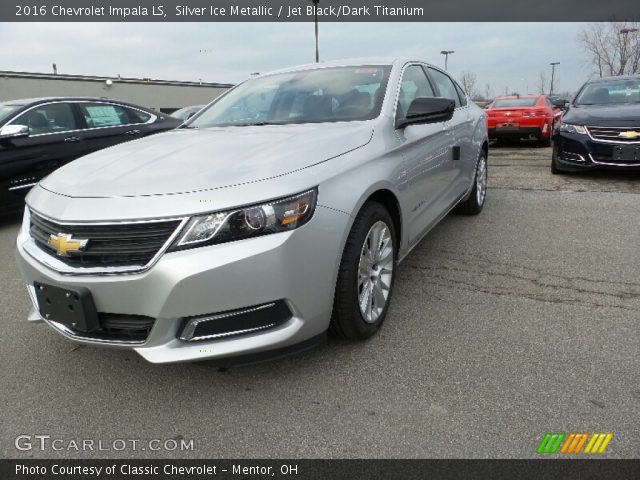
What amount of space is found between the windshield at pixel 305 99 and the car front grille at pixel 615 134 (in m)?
4.48

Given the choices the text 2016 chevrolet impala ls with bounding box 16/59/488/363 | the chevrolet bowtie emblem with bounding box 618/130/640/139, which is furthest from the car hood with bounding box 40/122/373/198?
the chevrolet bowtie emblem with bounding box 618/130/640/139

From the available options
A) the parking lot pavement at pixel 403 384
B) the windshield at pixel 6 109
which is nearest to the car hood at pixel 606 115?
the parking lot pavement at pixel 403 384

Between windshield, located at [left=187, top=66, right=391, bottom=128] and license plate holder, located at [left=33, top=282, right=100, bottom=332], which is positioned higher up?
windshield, located at [left=187, top=66, right=391, bottom=128]

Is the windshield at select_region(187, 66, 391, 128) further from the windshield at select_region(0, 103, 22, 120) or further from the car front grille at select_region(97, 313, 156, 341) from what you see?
the windshield at select_region(0, 103, 22, 120)

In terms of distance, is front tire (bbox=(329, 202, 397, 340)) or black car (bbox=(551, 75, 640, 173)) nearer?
front tire (bbox=(329, 202, 397, 340))

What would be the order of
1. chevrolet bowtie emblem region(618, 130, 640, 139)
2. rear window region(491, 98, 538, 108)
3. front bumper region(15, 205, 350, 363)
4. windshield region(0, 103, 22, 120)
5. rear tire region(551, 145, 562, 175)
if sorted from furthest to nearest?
rear window region(491, 98, 538, 108) < rear tire region(551, 145, 562, 175) < chevrolet bowtie emblem region(618, 130, 640, 139) < windshield region(0, 103, 22, 120) < front bumper region(15, 205, 350, 363)

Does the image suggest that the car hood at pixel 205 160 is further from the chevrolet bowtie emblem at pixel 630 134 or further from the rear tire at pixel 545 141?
the rear tire at pixel 545 141

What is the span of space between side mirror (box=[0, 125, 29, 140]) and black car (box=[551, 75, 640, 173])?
6952mm

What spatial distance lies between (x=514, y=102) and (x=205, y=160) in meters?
11.4

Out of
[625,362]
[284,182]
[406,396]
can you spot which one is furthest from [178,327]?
[625,362]

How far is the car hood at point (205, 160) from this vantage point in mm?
2057

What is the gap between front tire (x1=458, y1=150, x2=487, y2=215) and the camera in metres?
5.02
